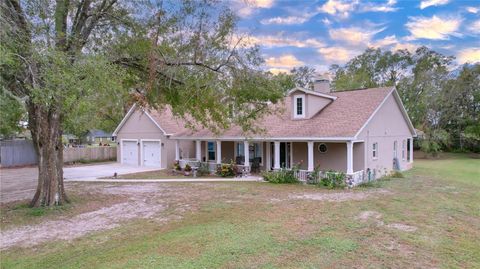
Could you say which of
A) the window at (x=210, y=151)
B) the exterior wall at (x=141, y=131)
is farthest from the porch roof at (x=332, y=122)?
the exterior wall at (x=141, y=131)

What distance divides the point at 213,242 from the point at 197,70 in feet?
20.0

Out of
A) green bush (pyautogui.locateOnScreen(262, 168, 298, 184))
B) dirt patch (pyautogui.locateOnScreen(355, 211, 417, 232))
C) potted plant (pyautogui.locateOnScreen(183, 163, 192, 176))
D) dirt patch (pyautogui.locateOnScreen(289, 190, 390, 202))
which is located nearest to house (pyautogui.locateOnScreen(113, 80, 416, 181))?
green bush (pyautogui.locateOnScreen(262, 168, 298, 184))

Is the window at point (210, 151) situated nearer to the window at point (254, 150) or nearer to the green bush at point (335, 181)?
the window at point (254, 150)

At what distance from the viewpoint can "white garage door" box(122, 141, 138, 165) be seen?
26703mm

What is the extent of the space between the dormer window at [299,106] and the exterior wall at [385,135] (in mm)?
3598

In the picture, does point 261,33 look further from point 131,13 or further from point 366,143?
point 366,143

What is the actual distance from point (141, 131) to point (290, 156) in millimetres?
12714

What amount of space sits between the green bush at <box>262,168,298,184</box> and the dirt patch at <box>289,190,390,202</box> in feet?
10.3

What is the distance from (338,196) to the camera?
12.4 m

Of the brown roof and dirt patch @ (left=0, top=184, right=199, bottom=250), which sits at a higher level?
the brown roof

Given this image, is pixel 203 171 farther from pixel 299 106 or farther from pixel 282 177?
pixel 299 106

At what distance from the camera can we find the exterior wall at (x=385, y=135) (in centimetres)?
1691

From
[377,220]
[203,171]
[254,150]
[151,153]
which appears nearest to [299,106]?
[254,150]

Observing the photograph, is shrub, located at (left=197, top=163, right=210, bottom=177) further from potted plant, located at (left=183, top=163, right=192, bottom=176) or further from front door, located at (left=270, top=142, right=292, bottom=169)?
front door, located at (left=270, top=142, right=292, bottom=169)
